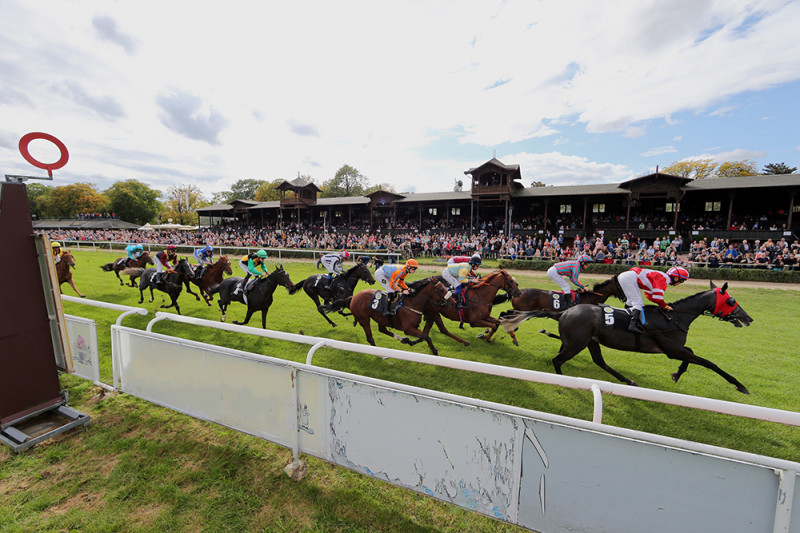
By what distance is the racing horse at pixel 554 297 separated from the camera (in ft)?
21.0

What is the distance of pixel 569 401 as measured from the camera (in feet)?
14.7

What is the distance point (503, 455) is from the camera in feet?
6.72

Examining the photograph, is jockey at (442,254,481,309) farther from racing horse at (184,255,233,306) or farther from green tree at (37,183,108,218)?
green tree at (37,183,108,218)

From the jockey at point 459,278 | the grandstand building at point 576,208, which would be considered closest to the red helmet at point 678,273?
the jockey at point 459,278

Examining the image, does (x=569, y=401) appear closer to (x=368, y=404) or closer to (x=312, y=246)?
(x=368, y=404)

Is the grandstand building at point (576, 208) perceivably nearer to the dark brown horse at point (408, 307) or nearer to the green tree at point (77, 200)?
the dark brown horse at point (408, 307)

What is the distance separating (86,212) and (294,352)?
78389mm

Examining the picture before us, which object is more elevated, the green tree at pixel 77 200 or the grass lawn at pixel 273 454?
the green tree at pixel 77 200

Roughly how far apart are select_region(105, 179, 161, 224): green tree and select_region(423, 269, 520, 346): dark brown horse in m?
74.3

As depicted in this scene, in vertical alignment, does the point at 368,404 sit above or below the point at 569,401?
above

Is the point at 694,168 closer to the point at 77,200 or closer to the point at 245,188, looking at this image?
the point at 245,188

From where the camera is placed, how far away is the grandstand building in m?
22.0

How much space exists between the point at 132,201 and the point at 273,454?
2989 inches

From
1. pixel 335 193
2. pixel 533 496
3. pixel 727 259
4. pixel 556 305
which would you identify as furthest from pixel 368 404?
pixel 335 193
